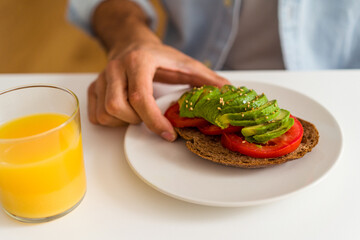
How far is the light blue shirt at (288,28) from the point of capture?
155 cm

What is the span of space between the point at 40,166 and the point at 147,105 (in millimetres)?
340

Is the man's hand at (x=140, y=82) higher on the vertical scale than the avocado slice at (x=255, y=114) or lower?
lower

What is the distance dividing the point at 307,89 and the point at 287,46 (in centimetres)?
31

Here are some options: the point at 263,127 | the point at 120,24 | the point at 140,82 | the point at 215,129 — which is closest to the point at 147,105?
the point at 140,82

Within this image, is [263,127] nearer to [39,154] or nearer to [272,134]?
[272,134]

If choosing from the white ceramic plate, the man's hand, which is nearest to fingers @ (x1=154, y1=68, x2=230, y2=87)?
the man's hand

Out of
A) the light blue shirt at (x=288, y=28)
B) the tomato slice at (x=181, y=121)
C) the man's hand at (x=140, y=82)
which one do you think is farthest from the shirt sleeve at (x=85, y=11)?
the tomato slice at (x=181, y=121)

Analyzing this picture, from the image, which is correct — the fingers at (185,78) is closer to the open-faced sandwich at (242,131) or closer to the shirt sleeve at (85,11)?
the open-faced sandwich at (242,131)

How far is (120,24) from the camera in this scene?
164cm

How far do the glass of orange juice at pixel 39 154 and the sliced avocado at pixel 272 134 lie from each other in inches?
14.6

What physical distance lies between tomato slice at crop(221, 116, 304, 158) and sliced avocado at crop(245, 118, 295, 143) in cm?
1

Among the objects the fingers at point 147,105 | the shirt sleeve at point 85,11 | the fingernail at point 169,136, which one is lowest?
the shirt sleeve at point 85,11

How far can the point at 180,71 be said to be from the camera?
1186 millimetres

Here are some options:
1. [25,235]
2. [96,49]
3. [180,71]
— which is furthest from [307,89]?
[96,49]
